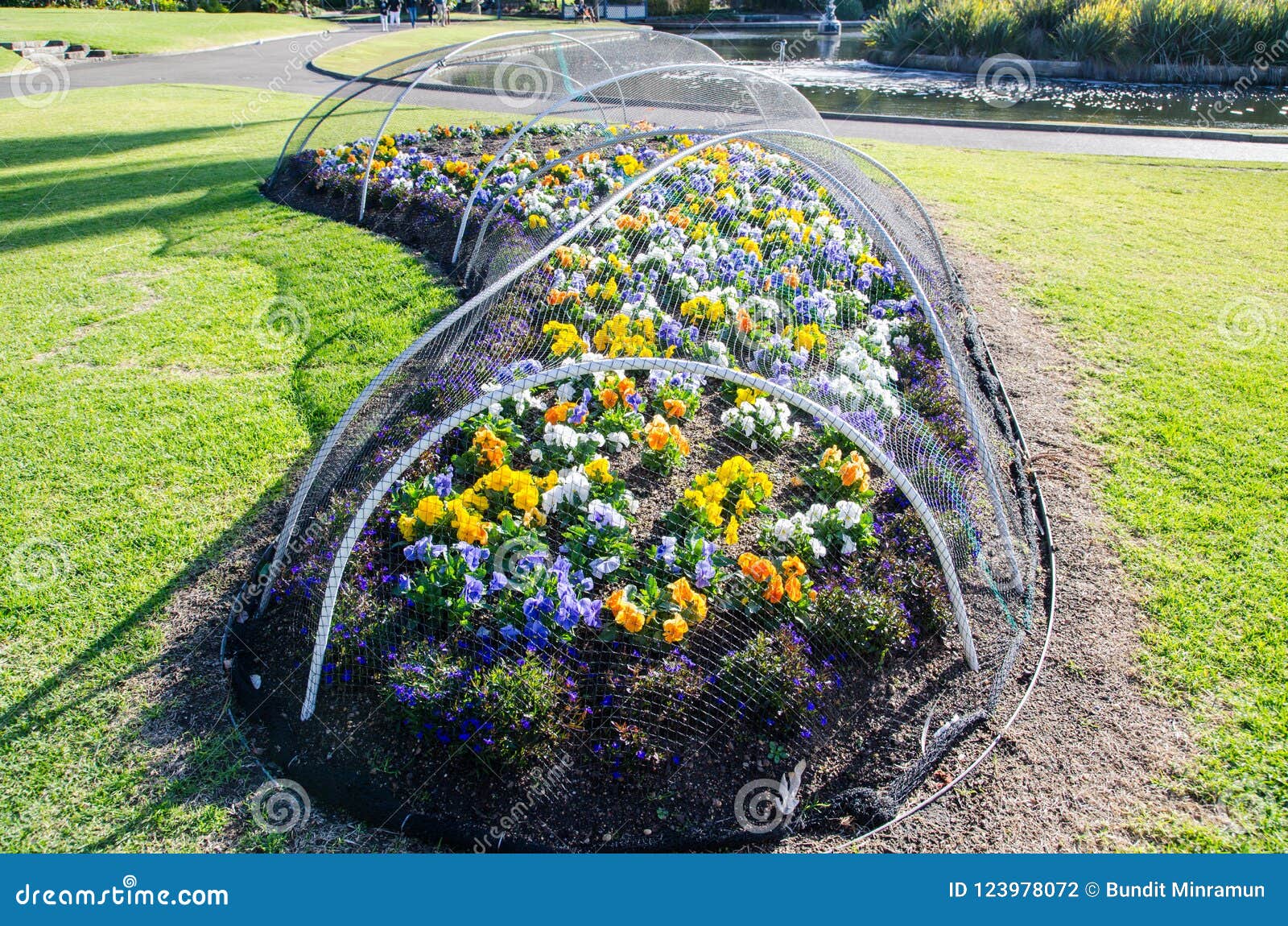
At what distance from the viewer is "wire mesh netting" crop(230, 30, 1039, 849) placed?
304 centimetres

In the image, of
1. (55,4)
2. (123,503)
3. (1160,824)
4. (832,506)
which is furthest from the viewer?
(55,4)

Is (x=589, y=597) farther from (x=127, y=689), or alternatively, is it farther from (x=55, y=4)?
(x=55, y=4)

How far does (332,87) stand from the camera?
17.7 meters

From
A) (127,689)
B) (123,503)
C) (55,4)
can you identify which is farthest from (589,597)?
(55,4)

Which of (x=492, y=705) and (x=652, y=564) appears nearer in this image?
(x=492, y=705)

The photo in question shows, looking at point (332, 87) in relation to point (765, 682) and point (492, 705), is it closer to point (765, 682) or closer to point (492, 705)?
point (492, 705)

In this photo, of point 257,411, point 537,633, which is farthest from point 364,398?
point 257,411

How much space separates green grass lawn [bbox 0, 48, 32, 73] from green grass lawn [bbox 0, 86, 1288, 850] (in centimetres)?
1143

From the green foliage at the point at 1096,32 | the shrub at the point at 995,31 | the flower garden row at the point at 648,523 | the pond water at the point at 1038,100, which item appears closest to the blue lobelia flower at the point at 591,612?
the flower garden row at the point at 648,523

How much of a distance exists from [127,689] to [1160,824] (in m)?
4.12

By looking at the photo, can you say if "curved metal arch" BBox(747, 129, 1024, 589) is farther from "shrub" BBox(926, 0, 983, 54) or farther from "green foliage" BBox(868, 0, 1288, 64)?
"shrub" BBox(926, 0, 983, 54)

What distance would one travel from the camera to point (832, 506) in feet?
13.6

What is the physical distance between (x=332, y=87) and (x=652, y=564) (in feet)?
58.2

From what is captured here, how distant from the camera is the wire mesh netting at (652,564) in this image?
9.99 feet
